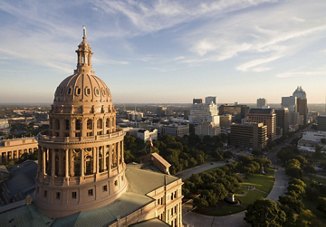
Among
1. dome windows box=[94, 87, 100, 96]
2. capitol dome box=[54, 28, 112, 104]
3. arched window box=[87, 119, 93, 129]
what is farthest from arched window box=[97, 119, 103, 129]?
dome windows box=[94, 87, 100, 96]

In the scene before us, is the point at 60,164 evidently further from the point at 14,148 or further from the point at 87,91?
the point at 14,148

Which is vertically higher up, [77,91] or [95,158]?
[77,91]

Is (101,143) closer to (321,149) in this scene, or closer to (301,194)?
(301,194)

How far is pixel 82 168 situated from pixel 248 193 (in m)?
72.4

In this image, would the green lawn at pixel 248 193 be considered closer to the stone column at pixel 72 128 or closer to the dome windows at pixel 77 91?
the stone column at pixel 72 128

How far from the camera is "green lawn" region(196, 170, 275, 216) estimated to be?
257 ft

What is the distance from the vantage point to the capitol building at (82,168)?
1804 inches

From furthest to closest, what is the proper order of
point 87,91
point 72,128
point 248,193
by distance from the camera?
1. point 248,193
2. point 87,91
3. point 72,128

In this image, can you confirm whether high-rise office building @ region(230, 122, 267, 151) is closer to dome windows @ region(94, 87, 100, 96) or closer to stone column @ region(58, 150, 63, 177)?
dome windows @ region(94, 87, 100, 96)

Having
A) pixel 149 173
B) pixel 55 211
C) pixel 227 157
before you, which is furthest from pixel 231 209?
A: pixel 227 157

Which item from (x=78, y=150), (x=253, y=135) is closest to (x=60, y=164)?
(x=78, y=150)

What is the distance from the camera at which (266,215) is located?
202 feet

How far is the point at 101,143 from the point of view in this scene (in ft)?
161

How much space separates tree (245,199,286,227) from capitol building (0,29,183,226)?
92.0 ft
